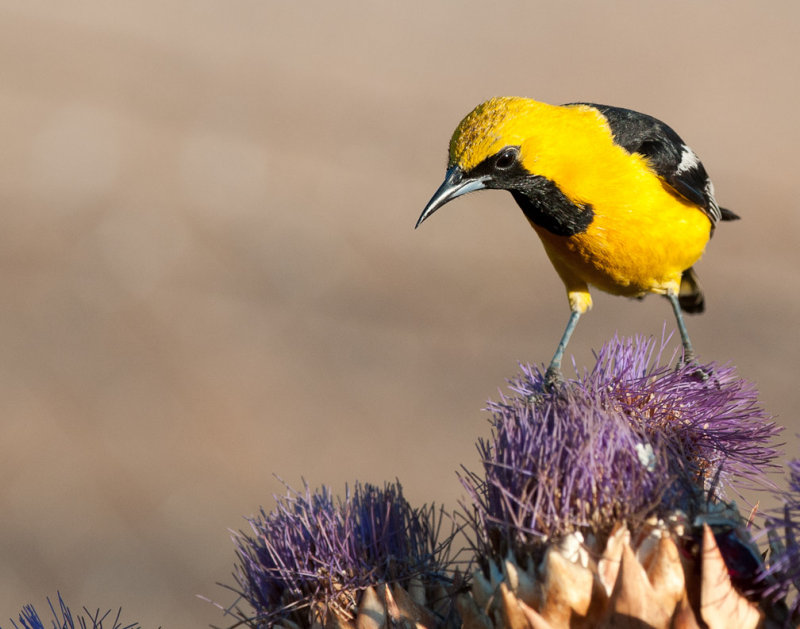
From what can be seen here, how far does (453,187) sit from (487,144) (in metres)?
0.24

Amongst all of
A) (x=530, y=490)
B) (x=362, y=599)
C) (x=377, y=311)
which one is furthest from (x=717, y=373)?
(x=377, y=311)

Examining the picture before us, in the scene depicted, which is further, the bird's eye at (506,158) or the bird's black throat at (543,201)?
the bird's black throat at (543,201)

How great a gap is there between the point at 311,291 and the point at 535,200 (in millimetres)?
13405

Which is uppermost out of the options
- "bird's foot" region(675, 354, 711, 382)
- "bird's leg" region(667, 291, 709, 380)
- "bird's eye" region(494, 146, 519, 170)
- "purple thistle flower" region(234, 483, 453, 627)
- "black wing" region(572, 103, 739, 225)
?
"black wing" region(572, 103, 739, 225)

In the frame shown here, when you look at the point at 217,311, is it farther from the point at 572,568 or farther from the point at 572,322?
the point at 572,568

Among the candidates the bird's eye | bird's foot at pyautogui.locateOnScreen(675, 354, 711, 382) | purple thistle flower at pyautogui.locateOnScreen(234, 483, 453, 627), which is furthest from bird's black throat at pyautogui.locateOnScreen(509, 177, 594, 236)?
purple thistle flower at pyautogui.locateOnScreen(234, 483, 453, 627)

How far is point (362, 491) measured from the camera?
3424 millimetres

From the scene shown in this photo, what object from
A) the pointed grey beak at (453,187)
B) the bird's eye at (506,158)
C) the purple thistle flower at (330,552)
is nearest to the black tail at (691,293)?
the bird's eye at (506,158)

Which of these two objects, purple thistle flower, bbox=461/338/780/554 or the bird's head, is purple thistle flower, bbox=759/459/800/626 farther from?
the bird's head

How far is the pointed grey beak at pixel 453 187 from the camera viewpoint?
14.2 feet

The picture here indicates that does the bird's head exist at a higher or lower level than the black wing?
lower

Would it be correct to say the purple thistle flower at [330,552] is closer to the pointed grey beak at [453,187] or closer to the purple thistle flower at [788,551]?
the purple thistle flower at [788,551]

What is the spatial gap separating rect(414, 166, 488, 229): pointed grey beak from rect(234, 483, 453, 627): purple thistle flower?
1393 millimetres

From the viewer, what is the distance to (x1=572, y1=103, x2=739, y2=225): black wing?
16.5 feet
